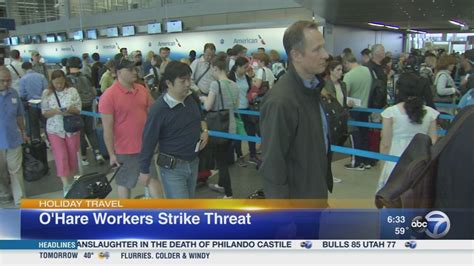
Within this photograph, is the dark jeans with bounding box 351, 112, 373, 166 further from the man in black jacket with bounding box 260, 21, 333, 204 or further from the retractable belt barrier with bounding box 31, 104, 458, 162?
the man in black jacket with bounding box 260, 21, 333, 204

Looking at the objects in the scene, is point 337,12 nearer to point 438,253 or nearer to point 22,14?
point 438,253

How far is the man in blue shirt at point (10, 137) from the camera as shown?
3.84 m

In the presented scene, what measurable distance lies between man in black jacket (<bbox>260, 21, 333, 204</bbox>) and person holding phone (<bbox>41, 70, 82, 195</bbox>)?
2.98 metres

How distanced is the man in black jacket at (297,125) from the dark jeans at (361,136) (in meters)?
3.93

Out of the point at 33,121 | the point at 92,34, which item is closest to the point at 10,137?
the point at 33,121

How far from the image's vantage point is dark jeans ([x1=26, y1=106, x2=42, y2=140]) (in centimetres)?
664

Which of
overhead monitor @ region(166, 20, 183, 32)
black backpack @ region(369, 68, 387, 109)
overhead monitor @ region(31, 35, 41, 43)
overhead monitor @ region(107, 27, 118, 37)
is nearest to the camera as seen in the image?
black backpack @ region(369, 68, 387, 109)

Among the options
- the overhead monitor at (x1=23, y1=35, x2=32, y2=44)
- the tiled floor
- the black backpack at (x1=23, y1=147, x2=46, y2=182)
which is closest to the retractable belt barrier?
the tiled floor

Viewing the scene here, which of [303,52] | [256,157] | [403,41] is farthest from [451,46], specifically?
[303,52]

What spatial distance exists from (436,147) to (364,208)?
32 cm

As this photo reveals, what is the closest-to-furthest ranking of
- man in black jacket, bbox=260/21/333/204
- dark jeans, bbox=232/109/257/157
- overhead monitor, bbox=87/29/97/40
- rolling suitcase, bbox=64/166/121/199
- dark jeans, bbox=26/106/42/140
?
man in black jacket, bbox=260/21/333/204 → rolling suitcase, bbox=64/166/121/199 → dark jeans, bbox=232/109/257/157 → dark jeans, bbox=26/106/42/140 → overhead monitor, bbox=87/29/97/40

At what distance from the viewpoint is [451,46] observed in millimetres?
26000

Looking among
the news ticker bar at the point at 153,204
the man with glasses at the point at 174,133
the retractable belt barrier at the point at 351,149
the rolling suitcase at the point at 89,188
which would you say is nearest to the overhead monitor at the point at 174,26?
the retractable belt barrier at the point at 351,149

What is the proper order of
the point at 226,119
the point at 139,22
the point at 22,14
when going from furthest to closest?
the point at 22,14
the point at 139,22
the point at 226,119
